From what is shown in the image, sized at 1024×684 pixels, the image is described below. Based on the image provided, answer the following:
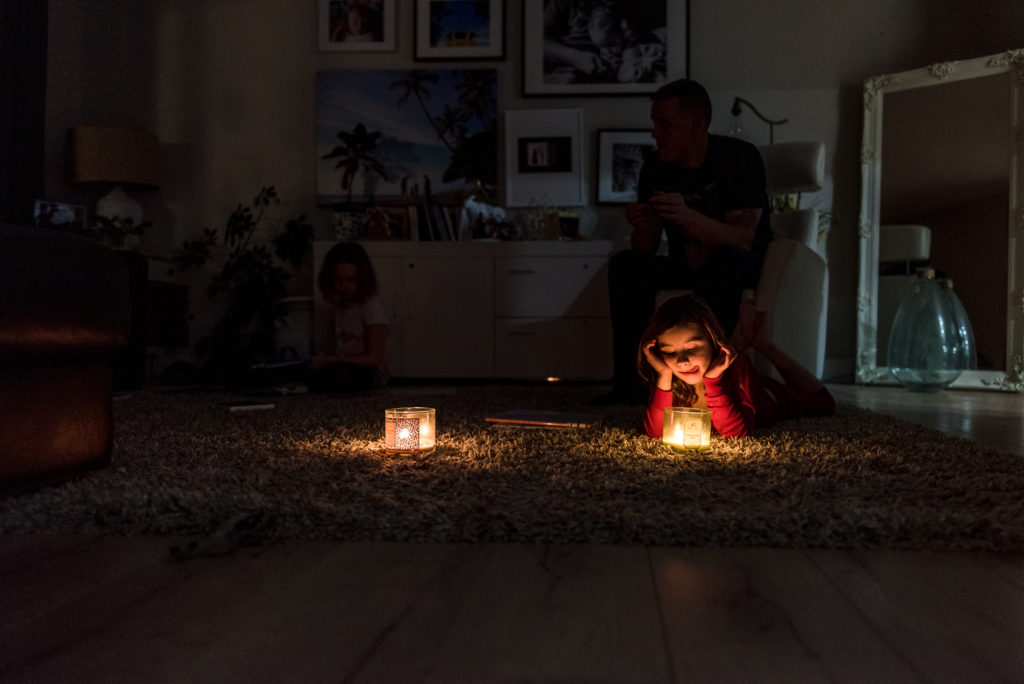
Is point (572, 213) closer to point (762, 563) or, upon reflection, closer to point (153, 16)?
point (153, 16)

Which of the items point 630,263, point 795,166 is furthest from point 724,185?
point 795,166

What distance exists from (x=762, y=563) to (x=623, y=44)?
337cm

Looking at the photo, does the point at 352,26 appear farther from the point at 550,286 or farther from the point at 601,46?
the point at 550,286

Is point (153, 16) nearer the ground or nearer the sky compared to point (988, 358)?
nearer the sky

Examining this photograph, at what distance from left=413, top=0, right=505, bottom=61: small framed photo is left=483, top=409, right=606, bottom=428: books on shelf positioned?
2.56m

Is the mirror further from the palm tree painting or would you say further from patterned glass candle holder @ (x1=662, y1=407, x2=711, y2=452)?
patterned glass candle holder @ (x1=662, y1=407, x2=711, y2=452)

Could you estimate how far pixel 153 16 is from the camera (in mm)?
3848

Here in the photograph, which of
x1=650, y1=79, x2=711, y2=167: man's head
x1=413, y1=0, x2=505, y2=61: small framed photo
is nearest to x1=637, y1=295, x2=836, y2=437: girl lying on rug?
x1=650, y1=79, x2=711, y2=167: man's head

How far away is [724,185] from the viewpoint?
222 centimetres

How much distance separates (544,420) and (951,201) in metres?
2.62

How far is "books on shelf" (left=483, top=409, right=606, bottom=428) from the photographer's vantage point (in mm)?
1697

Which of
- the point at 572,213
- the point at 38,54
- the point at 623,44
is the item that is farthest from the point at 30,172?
the point at 623,44

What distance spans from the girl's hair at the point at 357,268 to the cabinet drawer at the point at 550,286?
2.51 ft

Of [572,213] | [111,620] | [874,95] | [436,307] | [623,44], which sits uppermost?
[623,44]
